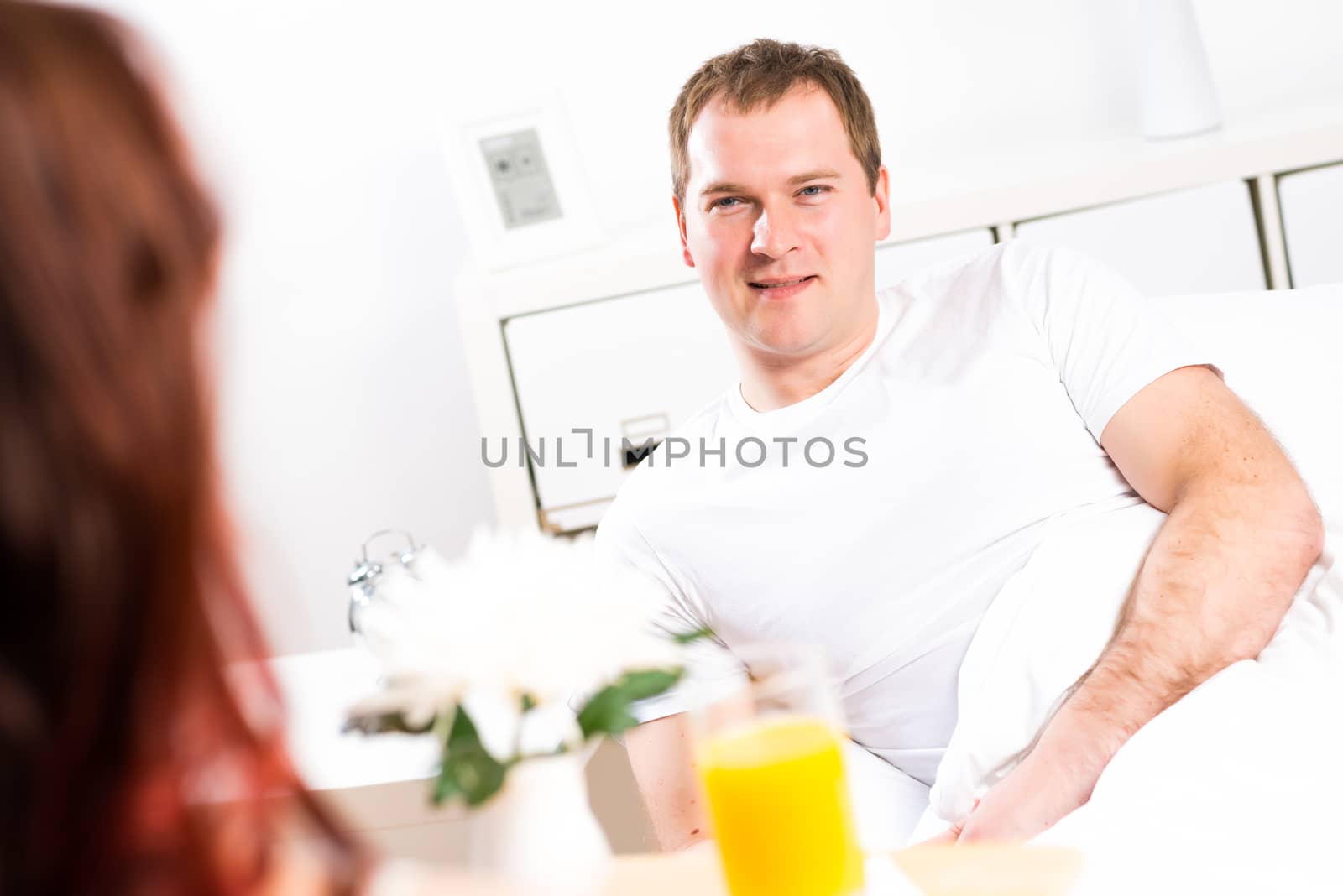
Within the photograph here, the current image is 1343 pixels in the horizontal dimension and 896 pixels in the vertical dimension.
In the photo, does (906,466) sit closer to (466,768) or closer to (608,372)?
(608,372)

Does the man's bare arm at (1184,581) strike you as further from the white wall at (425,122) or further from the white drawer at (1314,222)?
the white wall at (425,122)

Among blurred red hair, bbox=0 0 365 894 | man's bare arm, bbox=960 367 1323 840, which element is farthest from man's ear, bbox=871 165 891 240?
blurred red hair, bbox=0 0 365 894

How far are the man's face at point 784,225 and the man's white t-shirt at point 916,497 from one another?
0.30ft

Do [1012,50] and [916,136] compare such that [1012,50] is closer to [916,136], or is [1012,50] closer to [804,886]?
[916,136]

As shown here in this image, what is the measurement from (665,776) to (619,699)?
0.71 meters

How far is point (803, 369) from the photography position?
155 centimetres

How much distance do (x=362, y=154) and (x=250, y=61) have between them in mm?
257

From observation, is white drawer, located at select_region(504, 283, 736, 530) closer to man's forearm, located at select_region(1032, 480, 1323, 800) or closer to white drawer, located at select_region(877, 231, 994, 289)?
white drawer, located at select_region(877, 231, 994, 289)

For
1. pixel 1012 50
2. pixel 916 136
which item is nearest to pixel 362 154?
pixel 916 136

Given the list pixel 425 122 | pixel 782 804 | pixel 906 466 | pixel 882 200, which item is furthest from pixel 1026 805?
pixel 425 122

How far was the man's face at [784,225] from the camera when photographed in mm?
1530

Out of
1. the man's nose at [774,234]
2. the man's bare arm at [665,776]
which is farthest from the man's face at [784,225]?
the man's bare arm at [665,776]

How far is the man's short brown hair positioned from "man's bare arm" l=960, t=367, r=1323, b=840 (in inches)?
19.4

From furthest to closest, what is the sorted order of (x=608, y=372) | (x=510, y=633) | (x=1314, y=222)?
(x=608, y=372) → (x=1314, y=222) → (x=510, y=633)
